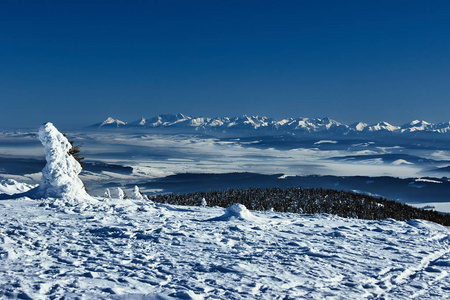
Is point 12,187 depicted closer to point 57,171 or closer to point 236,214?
point 57,171

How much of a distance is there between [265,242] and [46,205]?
12.7 metres

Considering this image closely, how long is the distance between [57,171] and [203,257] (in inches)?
508

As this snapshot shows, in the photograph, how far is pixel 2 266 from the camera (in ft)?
34.6

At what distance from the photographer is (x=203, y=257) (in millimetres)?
13445

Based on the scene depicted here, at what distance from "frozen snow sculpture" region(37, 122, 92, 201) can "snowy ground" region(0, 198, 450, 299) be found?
135 cm

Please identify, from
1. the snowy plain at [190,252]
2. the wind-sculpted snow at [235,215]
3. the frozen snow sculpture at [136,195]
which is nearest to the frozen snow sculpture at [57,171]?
the snowy plain at [190,252]

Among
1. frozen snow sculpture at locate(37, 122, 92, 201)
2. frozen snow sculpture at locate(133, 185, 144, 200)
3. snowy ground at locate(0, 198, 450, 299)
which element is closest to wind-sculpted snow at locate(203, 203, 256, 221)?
snowy ground at locate(0, 198, 450, 299)

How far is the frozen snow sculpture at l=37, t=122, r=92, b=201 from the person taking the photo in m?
21.7

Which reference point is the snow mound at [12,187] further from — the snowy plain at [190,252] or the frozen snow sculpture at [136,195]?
the frozen snow sculpture at [136,195]

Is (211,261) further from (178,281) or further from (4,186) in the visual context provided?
(4,186)

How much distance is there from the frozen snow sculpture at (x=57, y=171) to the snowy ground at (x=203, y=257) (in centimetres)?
135

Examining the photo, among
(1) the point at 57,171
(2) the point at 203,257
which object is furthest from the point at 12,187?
(2) the point at 203,257

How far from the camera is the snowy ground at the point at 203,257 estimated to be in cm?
1006

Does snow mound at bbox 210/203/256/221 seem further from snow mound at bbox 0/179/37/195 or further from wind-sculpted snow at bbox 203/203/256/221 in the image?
snow mound at bbox 0/179/37/195
